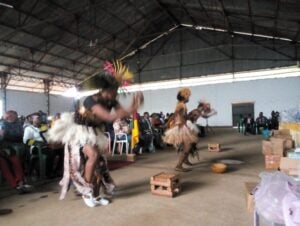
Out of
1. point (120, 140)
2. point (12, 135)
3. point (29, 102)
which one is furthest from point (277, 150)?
point (29, 102)

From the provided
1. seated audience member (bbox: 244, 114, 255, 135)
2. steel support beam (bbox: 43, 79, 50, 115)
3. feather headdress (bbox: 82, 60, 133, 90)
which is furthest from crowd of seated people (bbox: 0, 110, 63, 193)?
steel support beam (bbox: 43, 79, 50, 115)

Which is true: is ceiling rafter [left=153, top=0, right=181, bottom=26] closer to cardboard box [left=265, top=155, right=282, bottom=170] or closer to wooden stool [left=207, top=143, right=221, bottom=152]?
wooden stool [left=207, top=143, right=221, bottom=152]

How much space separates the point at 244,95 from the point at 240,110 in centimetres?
91

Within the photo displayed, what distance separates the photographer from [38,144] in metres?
4.70

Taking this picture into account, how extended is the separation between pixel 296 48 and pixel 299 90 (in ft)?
7.36

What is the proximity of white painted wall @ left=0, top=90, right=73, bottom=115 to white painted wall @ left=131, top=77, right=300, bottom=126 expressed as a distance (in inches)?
245

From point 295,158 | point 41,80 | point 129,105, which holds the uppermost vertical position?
point 41,80

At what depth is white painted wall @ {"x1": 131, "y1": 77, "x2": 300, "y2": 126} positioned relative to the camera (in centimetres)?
1590

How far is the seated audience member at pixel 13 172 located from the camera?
3990mm

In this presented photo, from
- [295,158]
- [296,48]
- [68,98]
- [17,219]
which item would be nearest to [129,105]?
[17,219]

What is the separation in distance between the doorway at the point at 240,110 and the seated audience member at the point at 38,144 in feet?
45.7

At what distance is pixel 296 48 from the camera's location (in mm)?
15273

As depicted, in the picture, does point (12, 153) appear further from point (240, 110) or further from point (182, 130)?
point (240, 110)

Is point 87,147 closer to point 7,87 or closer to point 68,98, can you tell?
point 7,87
